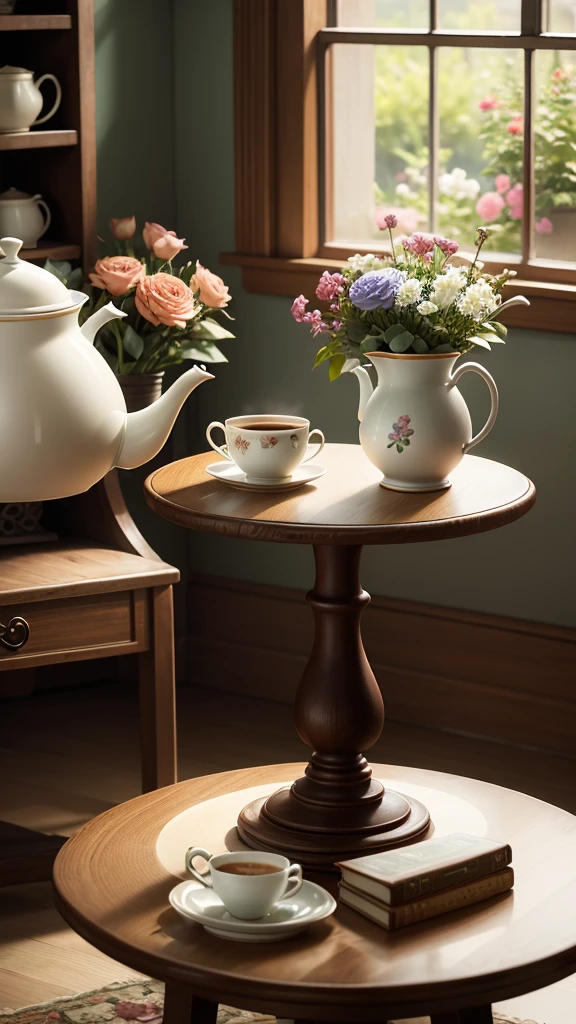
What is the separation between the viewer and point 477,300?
1.99m

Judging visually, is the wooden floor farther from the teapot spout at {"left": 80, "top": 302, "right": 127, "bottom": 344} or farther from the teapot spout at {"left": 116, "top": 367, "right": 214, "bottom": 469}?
the teapot spout at {"left": 80, "top": 302, "right": 127, "bottom": 344}

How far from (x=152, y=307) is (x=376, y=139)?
0.89 metres

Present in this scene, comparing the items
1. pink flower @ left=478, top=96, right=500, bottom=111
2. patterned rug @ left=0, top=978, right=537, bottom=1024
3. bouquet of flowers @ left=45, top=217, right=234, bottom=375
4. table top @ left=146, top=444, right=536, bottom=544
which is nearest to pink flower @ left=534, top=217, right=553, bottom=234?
pink flower @ left=478, top=96, right=500, bottom=111

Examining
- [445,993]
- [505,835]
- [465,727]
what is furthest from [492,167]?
[445,993]

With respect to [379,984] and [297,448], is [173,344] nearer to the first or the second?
[297,448]

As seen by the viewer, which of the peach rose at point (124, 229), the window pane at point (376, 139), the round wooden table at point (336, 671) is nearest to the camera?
the round wooden table at point (336, 671)

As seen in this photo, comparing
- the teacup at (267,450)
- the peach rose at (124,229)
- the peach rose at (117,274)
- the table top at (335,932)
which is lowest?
the table top at (335,932)


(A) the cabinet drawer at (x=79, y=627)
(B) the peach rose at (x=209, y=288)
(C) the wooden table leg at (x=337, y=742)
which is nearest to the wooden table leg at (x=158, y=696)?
(A) the cabinet drawer at (x=79, y=627)

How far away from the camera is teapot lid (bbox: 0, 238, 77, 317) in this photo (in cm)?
202

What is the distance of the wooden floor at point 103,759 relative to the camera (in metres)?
2.62

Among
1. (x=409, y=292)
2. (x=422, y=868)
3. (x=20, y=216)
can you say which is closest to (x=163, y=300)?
(x=20, y=216)

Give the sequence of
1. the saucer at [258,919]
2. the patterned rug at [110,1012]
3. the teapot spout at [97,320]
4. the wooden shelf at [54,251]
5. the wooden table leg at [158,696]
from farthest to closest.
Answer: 1. the wooden shelf at [54,251]
2. the wooden table leg at [158,696]
3. the patterned rug at [110,1012]
4. the teapot spout at [97,320]
5. the saucer at [258,919]

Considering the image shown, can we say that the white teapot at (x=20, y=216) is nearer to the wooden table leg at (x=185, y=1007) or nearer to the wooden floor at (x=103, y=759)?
the wooden floor at (x=103, y=759)

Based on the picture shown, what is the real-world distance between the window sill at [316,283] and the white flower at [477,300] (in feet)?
3.83
